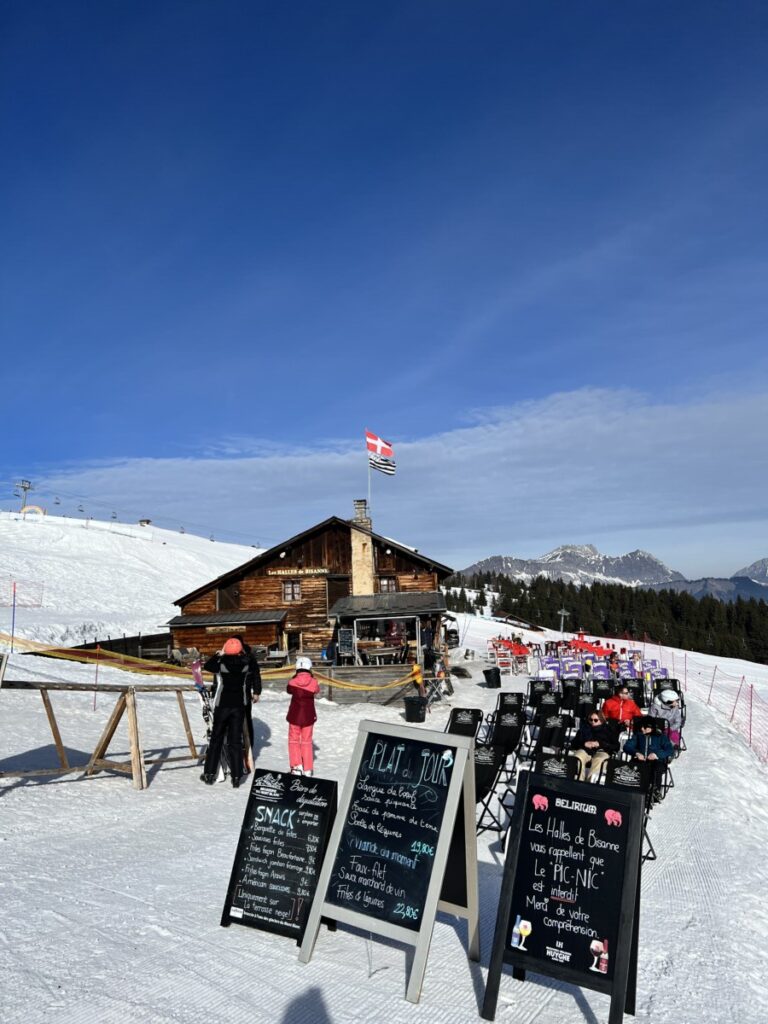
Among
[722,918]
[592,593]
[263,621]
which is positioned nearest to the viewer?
[722,918]

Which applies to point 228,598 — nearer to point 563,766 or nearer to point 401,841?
point 563,766

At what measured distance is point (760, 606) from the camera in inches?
3873

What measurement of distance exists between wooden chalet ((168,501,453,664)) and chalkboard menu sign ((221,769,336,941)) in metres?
25.4

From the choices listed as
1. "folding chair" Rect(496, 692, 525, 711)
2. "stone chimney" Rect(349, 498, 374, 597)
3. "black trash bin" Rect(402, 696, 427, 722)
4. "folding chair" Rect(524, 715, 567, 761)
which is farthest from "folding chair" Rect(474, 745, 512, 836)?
"stone chimney" Rect(349, 498, 374, 597)

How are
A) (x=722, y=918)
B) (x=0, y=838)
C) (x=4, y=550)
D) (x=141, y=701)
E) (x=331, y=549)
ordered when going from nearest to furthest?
(x=722, y=918) → (x=0, y=838) → (x=141, y=701) → (x=331, y=549) → (x=4, y=550)

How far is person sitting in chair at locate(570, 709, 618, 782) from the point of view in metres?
8.90

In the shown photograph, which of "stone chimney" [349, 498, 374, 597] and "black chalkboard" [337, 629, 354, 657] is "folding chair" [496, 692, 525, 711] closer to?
"black chalkboard" [337, 629, 354, 657]

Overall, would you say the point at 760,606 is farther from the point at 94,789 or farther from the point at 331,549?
the point at 94,789

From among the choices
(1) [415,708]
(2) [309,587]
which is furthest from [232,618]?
(1) [415,708]

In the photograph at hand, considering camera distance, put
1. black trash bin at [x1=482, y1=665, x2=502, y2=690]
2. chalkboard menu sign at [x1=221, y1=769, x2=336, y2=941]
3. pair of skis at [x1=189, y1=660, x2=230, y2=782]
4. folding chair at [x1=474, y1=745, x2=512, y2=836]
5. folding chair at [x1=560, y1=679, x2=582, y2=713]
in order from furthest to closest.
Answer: black trash bin at [x1=482, y1=665, x2=502, y2=690], folding chair at [x1=560, y1=679, x2=582, y2=713], pair of skis at [x1=189, y1=660, x2=230, y2=782], folding chair at [x1=474, y1=745, x2=512, y2=836], chalkboard menu sign at [x1=221, y1=769, x2=336, y2=941]

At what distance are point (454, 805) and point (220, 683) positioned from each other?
5347mm

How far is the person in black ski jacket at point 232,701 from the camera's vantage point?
9023mm

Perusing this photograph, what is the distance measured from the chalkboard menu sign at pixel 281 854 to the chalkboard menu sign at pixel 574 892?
135 cm

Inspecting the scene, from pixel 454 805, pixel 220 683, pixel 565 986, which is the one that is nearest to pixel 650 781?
pixel 565 986
